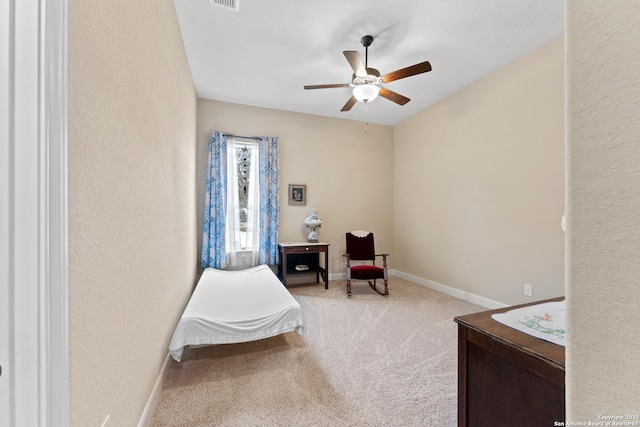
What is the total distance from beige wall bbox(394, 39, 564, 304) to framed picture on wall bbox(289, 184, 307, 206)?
1.87 metres

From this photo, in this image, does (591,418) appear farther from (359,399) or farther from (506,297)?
(506,297)

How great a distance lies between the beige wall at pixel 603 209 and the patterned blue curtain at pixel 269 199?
12.1 ft

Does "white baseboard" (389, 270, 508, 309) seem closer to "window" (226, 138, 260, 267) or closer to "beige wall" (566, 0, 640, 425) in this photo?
"window" (226, 138, 260, 267)

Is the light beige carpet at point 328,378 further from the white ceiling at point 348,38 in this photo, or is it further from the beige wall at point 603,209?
the white ceiling at point 348,38

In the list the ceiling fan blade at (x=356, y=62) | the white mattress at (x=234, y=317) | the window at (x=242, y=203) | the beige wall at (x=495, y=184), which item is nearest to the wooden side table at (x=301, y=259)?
the window at (x=242, y=203)

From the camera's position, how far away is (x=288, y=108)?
404 centimetres

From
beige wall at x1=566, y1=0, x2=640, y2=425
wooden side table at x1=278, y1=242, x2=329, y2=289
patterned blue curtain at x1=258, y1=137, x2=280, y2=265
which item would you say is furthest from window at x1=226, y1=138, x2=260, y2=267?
beige wall at x1=566, y1=0, x2=640, y2=425

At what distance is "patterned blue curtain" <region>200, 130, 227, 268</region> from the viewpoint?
11.9ft

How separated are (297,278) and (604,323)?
397cm

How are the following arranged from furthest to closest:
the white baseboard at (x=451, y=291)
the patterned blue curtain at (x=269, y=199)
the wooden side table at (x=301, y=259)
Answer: the patterned blue curtain at (x=269, y=199)
the wooden side table at (x=301, y=259)
the white baseboard at (x=451, y=291)

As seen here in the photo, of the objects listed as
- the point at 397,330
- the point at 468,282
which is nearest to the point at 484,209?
the point at 468,282

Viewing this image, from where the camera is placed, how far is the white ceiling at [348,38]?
2084 mm

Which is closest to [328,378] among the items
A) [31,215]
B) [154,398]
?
[154,398]

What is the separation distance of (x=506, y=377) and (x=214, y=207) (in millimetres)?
3592
